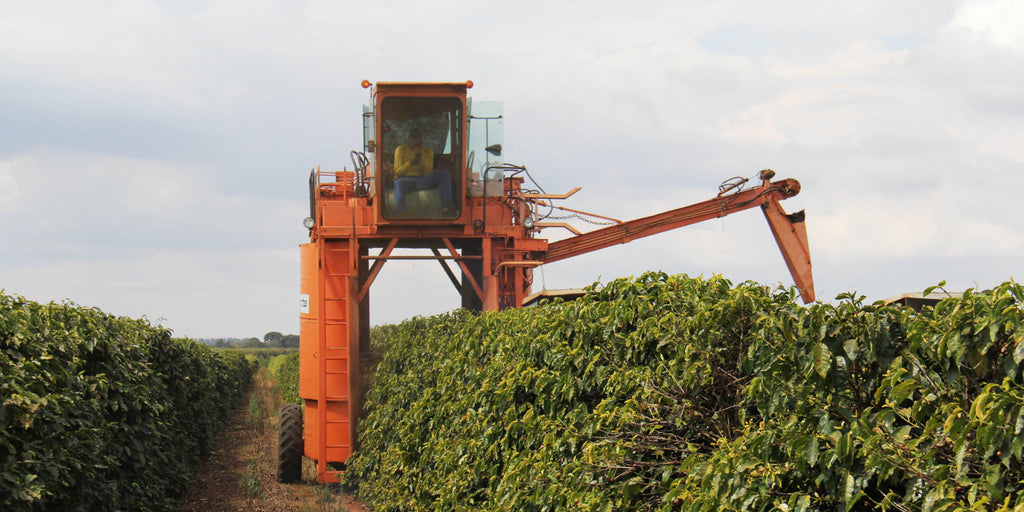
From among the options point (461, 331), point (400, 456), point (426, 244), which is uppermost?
point (426, 244)

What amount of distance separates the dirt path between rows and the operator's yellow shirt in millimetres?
4363

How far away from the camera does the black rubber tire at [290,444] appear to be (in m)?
12.7

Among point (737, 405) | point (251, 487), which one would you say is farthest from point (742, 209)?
point (737, 405)

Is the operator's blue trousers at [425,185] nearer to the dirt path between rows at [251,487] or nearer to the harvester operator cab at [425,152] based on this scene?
the harvester operator cab at [425,152]

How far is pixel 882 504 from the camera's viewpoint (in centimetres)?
281

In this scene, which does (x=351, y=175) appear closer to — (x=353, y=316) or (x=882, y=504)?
(x=353, y=316)

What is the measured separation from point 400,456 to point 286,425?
14.4ft

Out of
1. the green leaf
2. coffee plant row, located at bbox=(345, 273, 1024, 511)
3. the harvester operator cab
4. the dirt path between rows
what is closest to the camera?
coffee plant row, located at bbox=(345, 273, 1024, 511)

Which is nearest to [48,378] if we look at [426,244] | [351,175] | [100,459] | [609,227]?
[100,459]

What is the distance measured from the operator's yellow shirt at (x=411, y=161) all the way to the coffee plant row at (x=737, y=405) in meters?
5.09

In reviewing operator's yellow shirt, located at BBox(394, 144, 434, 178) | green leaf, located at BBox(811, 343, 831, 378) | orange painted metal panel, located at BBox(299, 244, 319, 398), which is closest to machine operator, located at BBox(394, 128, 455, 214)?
operator's yellow shirt, located at BBox(394, 144, 434, 178)

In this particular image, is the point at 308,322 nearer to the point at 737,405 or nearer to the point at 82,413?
the point at 82,413

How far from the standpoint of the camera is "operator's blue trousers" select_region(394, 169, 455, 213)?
11.8 meters

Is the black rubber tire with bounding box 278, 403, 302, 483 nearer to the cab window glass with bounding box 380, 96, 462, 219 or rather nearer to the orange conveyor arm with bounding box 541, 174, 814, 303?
the cab window glass with bounding box 380, 96, 462, 219
